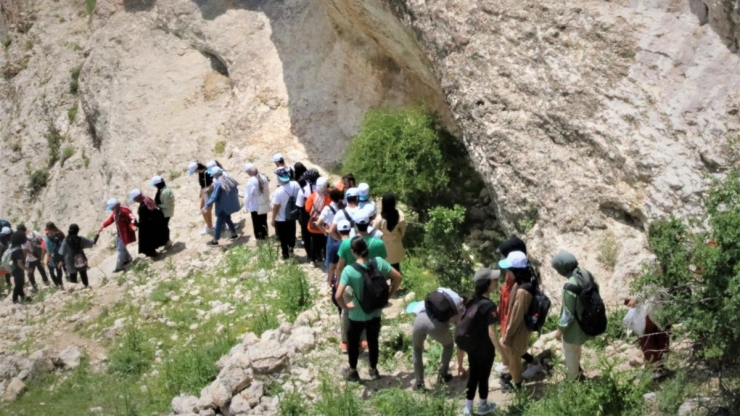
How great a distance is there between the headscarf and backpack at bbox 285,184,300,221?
6.48ft

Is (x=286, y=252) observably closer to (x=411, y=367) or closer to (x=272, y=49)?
(x=411, y=367)

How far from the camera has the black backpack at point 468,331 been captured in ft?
25.8

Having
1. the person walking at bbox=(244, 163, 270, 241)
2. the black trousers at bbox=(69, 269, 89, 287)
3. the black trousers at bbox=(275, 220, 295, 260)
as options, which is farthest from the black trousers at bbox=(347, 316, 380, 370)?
the black trousers at bbox=(69, 269, 89, 287)

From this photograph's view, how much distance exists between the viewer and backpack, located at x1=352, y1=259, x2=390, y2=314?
335 inches

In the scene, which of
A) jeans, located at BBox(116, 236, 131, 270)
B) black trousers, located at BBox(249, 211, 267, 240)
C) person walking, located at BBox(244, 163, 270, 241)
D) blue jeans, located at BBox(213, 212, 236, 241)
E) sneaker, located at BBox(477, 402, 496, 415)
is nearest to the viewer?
sneaker, located at BBox(477, 402, 496, 415)

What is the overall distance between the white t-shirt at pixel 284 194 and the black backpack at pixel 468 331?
5.10 meters

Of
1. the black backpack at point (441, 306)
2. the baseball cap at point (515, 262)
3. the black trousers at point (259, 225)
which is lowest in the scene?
the black trousers at point (259, 225)

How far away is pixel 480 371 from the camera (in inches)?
316

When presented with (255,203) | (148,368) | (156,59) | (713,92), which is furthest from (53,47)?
(713,92)

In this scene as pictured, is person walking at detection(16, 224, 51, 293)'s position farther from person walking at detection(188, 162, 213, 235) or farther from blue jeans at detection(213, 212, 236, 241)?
blue jeans at detection(213, 212, 236, 241)

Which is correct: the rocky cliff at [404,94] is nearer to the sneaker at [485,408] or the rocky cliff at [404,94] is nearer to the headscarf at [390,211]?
the headscarf at [390,211]

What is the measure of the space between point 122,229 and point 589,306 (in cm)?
901

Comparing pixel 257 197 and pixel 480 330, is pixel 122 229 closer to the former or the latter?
pixel 257 197

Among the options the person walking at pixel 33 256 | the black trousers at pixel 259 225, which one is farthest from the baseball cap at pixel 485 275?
the person walking at pixel 33 256
